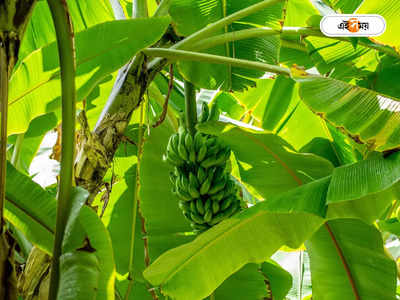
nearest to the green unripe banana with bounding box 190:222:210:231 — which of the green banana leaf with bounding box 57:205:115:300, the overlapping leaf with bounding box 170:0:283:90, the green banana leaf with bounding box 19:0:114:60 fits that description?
the overlapping leaf with bounding box 170:0:283:90

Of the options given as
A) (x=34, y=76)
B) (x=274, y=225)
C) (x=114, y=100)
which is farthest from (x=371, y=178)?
(x=34, y=76)

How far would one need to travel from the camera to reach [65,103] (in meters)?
0.52

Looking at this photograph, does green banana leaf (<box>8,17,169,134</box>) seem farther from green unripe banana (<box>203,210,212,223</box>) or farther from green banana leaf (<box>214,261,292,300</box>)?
green banana leaf (<box>214,261,292,300</box>)

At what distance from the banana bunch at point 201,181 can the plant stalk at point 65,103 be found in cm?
48

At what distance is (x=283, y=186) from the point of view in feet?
3.45

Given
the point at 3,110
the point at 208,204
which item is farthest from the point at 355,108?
the point at 3,110

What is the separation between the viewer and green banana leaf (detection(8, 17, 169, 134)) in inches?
27.5

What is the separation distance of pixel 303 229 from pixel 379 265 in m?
0.24

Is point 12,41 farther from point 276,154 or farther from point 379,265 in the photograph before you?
point 379,265

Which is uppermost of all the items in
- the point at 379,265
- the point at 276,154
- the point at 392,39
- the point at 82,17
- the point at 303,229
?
the point at 82,17

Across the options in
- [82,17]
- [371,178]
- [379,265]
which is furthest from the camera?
[82,17]

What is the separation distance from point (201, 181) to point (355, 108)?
1.21 ft

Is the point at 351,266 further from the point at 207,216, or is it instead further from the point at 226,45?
the point at 226,45

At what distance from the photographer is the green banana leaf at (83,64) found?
70cm
